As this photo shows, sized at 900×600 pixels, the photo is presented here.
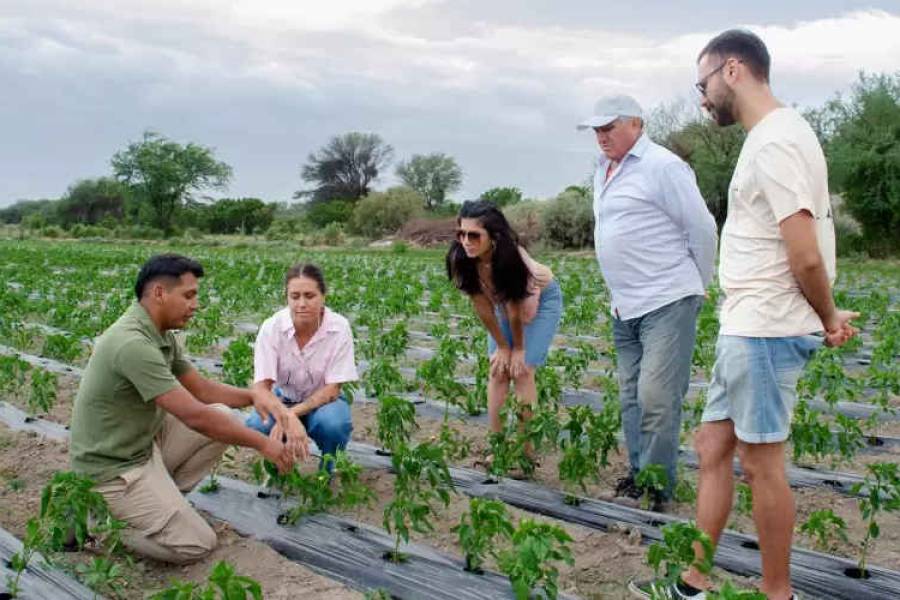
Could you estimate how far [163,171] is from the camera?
211 ft

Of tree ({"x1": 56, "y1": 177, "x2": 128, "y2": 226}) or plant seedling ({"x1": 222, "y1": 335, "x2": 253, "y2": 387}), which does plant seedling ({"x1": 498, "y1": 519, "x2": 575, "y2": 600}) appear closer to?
plant seedling ({"x1": 222, "y1": 335, "x2": 253, "y2": 387})

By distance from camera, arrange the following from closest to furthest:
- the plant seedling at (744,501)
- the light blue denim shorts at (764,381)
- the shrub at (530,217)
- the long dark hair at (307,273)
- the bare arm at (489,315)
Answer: the light blue denim shorts at (764,381) → the plant seedling at (744,501) → the long dark hair at (307,273) → the bare arm at (489,315) → the shrub at (530,217)

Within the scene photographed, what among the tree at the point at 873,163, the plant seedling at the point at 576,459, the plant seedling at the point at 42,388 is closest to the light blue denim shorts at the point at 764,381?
the plant seedling at the point at 576,459

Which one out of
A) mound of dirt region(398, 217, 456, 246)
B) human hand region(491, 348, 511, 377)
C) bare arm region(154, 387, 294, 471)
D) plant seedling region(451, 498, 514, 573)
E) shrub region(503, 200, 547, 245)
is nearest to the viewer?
plant seedling region(451, 498, 514, 573)

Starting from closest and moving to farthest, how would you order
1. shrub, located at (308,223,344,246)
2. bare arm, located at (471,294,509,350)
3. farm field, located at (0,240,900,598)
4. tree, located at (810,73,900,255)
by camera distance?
farm field, located at (0,240,900,598), bare arm, located at (471,294,509,350), tree, located at (810,73,900,255), shrub, located at (308,223,344,246)

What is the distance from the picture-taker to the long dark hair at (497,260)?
422 cm

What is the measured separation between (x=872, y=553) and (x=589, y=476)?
1.30 m

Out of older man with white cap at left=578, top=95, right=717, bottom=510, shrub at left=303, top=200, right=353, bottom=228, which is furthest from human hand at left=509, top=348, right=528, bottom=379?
shrub at left=303, top=200, right=353, bottom=228

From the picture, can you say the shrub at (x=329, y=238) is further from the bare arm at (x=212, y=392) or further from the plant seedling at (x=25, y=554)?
the plant seedling at (x=25, y=554)

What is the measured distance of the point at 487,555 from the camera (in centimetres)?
349

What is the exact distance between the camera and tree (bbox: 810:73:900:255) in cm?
2372

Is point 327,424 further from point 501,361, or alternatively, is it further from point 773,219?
point 773,219

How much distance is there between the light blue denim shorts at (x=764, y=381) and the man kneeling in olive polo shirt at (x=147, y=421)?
1.83 meters

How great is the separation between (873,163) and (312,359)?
23.2 metres
